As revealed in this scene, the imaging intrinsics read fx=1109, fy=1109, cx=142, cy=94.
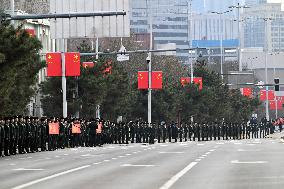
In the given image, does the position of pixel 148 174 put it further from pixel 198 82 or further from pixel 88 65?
pixel 198 82

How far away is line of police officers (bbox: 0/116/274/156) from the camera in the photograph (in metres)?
40.7

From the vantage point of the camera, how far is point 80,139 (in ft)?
181

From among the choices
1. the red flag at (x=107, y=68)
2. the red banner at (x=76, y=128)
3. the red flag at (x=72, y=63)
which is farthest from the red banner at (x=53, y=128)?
the red flag at (x=107, y=68)

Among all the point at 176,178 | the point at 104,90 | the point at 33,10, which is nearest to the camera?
the point at 176,178

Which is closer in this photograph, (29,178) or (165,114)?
(29,178)

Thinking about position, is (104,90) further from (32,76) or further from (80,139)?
(32,76)

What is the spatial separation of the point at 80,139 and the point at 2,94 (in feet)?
45.8

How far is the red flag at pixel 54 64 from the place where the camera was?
2576 inches

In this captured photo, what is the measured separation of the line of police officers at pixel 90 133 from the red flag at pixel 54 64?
4847mm

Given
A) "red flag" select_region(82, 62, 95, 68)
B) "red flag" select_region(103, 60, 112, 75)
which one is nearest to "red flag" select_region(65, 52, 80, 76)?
"red flag" select_region(82, 62, 95, 68)

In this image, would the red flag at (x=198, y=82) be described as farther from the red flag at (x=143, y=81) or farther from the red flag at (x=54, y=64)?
the red flag at (x=54, y=64)

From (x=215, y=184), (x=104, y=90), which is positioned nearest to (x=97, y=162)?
(x=215, y=184)

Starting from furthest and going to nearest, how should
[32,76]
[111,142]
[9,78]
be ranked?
[111,142], [32,76], [9,78]

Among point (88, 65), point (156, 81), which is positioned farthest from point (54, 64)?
point (156, 81)
